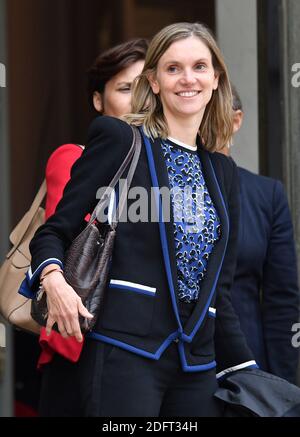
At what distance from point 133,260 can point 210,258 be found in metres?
0.27

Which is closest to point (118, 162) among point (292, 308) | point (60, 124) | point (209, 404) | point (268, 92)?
point (209, 404)

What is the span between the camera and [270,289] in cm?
409

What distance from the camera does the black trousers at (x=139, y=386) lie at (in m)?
2.99

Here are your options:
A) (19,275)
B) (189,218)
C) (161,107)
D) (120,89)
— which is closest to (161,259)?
(189,218)

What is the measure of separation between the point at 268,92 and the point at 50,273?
8.42 ft

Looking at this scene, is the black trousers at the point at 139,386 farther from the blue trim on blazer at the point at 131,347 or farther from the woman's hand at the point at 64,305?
the woman's hand at the point at 64,305

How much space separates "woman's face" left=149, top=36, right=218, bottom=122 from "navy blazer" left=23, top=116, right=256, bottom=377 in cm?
20

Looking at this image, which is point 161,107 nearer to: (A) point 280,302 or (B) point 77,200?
(B) point 77,200

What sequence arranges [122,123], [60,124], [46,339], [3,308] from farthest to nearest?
[60,124], [3,308], [46,339], [122,123]

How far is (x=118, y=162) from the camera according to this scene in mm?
3070

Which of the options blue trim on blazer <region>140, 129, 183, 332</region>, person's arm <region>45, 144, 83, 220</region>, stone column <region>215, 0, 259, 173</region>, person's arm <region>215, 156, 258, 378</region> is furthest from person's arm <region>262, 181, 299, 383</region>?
stone column <region>215, 0, 259, 173</region>

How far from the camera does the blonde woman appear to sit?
3.00 m

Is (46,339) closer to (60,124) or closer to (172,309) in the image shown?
(172,309)

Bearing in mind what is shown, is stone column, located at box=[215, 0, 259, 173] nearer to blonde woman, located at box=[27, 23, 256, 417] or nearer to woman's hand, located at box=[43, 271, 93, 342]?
blonde woman, located at box=[27, 23, 256, 417]
